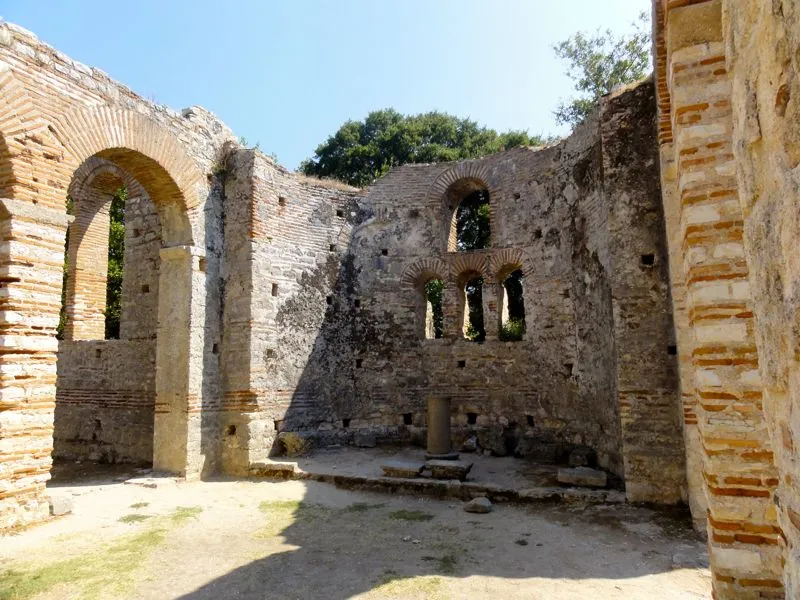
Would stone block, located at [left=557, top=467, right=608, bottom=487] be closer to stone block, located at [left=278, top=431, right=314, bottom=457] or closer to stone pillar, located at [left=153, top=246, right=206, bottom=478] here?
stone block, located at [left=278, top=431, right=314, bottom=457]

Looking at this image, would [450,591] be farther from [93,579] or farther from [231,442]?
[231,442]

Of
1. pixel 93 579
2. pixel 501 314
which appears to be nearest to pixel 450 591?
pixel 93 579

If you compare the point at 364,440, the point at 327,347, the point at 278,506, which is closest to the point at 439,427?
the point at 364,440

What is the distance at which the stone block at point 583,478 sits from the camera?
289 inches

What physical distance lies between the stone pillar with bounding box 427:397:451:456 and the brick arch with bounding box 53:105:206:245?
5.39 metres

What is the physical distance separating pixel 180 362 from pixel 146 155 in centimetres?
352

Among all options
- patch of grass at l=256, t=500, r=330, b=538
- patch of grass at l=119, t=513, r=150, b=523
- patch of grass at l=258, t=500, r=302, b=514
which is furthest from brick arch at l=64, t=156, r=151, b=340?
patch of grass at l=256, t=500, r=330, b=538

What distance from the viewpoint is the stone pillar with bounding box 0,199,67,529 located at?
5941 mm

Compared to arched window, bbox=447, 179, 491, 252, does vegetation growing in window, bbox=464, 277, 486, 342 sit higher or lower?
lower

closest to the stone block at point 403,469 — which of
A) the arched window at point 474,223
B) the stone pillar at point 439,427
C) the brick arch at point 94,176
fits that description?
the stone pillar at point 439,427

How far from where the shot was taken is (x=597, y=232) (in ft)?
27.8

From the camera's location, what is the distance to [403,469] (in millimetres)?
8109

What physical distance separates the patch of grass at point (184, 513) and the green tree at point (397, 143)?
16.9m

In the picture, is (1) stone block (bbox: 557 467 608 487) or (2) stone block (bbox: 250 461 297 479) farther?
(2) stone block (bbox: 250 461 297 479)
